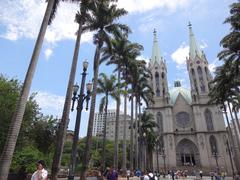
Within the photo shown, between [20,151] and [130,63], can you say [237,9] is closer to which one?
[130,63]

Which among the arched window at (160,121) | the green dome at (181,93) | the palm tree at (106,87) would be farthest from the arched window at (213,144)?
the palm tree at (106,87)

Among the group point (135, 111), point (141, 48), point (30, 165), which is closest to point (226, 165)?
point (135, 111)

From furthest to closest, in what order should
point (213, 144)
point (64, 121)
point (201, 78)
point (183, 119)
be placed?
point (201, 78) → point (183, 119) → point (213, 144) → point (64, 121)

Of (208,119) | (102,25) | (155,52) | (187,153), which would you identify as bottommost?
(187,153)

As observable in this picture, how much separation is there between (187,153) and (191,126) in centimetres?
809

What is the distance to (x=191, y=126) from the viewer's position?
60.0 m

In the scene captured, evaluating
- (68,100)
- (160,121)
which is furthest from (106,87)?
(160,121)

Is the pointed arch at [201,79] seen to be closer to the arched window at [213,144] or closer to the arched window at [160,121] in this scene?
the arched window at [213,144]

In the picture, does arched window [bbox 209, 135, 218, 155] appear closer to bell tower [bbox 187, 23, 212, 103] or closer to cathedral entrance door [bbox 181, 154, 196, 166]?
cathedral entrance door [bbox 181, 154, 196, 166]

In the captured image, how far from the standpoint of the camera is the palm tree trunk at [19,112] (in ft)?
26.2

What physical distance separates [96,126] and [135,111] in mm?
98670

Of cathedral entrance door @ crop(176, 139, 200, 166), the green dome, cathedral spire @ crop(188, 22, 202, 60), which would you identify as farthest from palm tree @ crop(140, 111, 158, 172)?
cathedral spire @ crop(188, 22, 202, 60)

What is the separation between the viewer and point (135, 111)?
104ft

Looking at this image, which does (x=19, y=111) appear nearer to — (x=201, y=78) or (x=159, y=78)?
(x=159, y=78)
